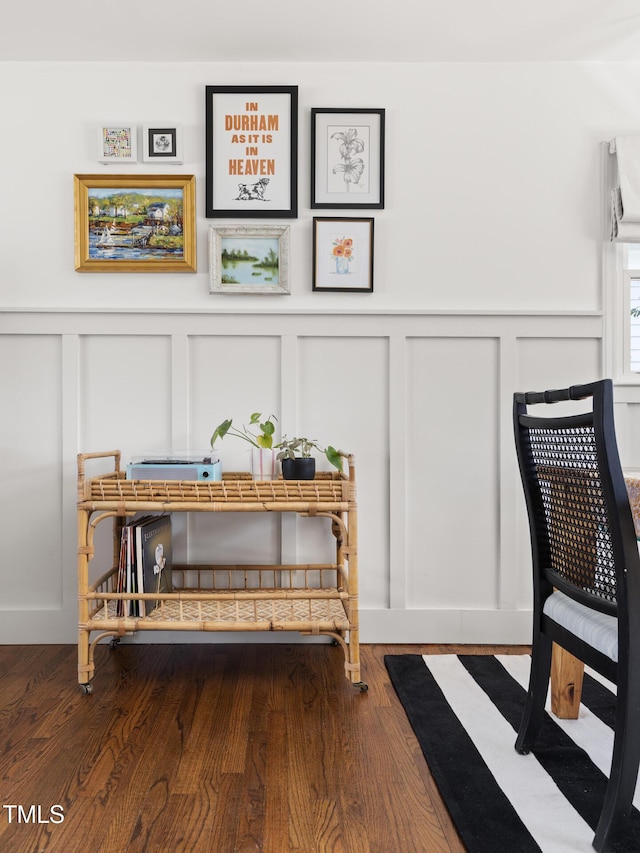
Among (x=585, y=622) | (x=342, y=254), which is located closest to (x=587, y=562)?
(x=585, y=622)

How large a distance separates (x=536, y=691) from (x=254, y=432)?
135 cm

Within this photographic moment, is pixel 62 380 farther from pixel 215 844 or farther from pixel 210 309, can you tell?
pixel 215 844

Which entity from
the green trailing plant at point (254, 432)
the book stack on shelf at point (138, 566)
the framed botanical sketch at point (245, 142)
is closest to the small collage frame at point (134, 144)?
the framed botanical sketch at point (245, 142)

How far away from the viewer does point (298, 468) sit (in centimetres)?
212

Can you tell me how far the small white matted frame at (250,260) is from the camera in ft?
7.93

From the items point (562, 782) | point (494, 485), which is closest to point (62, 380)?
point (494, 485)

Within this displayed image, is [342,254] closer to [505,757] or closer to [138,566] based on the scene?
[138,566]

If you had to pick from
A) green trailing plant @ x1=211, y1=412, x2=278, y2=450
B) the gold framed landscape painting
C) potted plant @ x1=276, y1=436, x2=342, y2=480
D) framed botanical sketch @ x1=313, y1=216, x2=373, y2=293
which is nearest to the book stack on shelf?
green trailing plant @ x1=211, y1=412, x2=278, y2=450

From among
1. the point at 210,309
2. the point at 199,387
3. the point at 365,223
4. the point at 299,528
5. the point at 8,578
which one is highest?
the point at 365,223

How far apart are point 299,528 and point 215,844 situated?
1276 millimetres

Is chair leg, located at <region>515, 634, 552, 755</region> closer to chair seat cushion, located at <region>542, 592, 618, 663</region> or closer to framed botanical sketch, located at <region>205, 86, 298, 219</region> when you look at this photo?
chair seat cushion, located at <region>542, 592, 618, 663</region>

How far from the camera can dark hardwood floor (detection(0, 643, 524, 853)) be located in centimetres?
129

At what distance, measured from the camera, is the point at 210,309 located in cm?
243

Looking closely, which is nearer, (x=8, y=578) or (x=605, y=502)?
(x=605, y=502)
